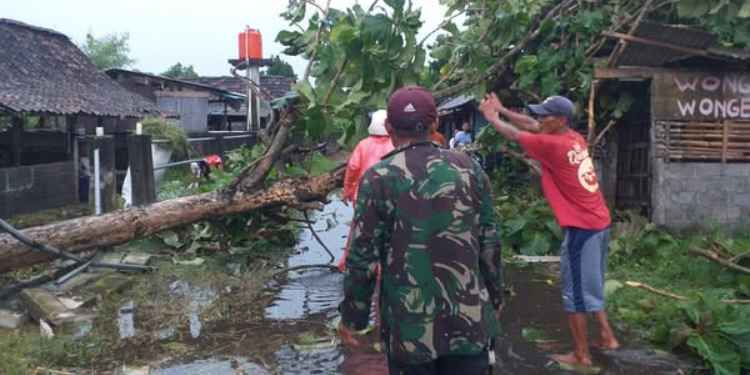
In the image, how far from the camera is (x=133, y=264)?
25.1ft

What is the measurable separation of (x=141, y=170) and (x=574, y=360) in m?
5.50

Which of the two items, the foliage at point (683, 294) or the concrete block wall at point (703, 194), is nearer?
the foliage at point (683, 294)

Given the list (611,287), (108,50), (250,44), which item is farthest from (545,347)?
(108,50)

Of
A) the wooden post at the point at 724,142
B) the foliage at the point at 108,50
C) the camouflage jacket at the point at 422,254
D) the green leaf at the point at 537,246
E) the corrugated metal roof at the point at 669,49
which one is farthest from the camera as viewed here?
the foliage at the point at 108,50

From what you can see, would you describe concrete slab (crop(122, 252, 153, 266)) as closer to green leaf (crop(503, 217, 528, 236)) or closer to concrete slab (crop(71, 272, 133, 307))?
concrete slab (crop(71, 272, 133, 307))

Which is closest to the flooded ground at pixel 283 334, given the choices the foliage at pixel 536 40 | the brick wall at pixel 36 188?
the foliage at pixel 536 40

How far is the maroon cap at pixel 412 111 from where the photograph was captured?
2.97 m

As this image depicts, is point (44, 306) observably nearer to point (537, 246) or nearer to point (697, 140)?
point (537, 246)

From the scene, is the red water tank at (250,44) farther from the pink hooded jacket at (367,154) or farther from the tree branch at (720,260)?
the tree branch at (720,260)

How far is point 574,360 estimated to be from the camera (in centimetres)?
488

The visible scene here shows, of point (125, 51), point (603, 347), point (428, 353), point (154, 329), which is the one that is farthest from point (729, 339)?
point (125, 51)

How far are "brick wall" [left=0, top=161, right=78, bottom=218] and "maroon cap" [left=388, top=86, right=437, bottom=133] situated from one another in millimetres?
10339

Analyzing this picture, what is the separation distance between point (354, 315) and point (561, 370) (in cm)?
234

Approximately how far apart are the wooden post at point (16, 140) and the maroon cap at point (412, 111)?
1343 centimetres
